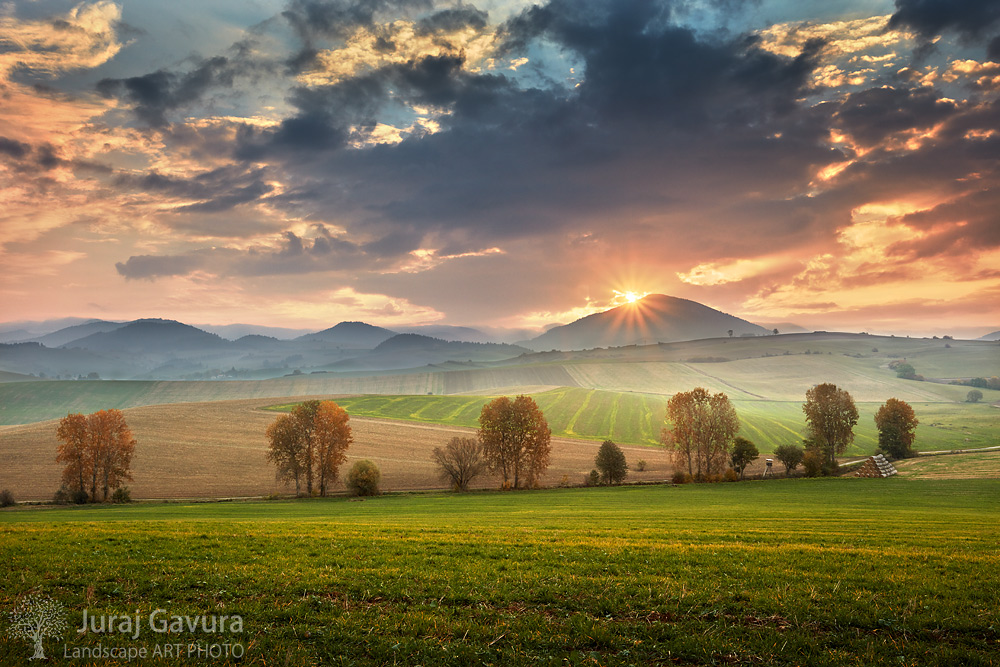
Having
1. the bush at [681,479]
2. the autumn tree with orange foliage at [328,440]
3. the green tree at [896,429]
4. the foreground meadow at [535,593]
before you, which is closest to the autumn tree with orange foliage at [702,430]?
the bush at [681,479]

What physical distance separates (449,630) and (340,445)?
225 ft

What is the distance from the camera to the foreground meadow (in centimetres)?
941

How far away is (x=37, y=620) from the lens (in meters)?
10.4

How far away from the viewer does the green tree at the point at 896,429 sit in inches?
3509

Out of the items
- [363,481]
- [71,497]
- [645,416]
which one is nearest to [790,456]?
[645,416]

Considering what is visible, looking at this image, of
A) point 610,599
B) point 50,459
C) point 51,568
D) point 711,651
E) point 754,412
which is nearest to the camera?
point 711,651

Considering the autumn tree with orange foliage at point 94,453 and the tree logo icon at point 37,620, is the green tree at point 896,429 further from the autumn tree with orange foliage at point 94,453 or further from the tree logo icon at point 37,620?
the autumn tree with orange foliage at point 94,453

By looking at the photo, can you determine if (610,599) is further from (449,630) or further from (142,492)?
(142,492)

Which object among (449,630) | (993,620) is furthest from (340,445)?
(993,620)

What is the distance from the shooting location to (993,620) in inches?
412

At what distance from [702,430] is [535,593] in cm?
7609

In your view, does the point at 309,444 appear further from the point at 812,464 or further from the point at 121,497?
the point at 812,464

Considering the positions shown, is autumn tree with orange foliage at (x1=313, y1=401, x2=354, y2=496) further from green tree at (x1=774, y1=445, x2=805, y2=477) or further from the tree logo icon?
green tree at (x1=774, y1=445, x2=805, y2=477)

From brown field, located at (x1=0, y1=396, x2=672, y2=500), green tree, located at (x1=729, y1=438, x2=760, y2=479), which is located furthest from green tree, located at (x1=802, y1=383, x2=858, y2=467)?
brown field, located at (x1=0, y1=396, x2=672, y2=500)
